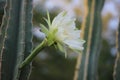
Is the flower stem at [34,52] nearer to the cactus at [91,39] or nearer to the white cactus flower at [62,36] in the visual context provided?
the white cactus flower at [62,36]

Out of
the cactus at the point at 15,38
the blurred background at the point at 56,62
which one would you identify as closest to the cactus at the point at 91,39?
the cactus at the point at 15,38

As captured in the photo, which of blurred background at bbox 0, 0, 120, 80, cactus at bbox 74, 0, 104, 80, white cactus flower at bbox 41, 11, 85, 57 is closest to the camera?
white cactus flower at bbox 41, 11, 85, 57

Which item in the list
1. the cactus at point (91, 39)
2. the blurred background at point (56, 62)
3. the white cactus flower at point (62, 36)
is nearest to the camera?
the white cactus flower at point (62, 36)

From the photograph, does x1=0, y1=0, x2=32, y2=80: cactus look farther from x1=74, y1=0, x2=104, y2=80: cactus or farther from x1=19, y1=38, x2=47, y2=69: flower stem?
x1=74, y1=0, x2=104, y2=80: cactus

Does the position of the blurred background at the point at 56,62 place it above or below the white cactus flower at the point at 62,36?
below

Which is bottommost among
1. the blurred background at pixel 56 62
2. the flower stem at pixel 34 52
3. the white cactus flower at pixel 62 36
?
the blurred background at pixel 56 62

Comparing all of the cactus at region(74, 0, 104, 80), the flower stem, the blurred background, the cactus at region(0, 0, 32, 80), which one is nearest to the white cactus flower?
the flower stem

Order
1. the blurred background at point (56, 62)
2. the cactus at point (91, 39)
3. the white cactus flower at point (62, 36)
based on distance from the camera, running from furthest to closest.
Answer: the blurred background at point (56, 62) < the cactus at point (91, 39) < the white cactus flower at point (62, 36)
